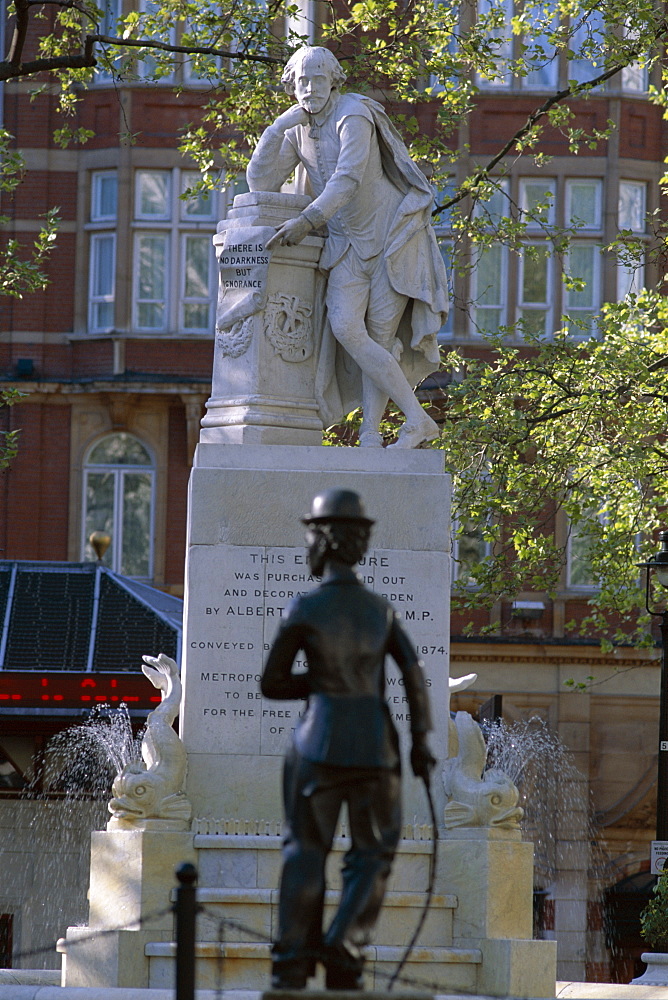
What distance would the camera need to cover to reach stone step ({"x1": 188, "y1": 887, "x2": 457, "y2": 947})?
11211mm

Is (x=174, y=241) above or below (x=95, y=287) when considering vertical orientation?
above

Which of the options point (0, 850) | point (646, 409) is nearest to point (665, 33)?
point (646, 409)

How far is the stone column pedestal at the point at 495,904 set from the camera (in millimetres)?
11180

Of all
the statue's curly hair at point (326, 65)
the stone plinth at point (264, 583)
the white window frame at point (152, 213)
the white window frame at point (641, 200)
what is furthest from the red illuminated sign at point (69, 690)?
the white window frame at point (641, 200)

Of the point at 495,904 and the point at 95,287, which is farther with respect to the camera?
the point at 95,287

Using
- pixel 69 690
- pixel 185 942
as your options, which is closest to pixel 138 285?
pixel 69 690

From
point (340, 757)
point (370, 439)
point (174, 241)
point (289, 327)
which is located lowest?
point (340, 757)

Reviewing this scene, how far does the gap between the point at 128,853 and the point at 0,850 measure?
448 inches

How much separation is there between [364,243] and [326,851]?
5.97 metres

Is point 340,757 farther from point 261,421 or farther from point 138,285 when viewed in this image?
point 138,285

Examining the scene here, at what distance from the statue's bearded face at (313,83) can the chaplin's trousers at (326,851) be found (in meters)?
6.26

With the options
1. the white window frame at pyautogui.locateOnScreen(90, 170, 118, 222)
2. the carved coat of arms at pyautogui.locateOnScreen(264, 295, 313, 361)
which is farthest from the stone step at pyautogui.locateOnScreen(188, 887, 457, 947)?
the white window frame at pyautogui.locateOnScreen(90, 170, 118, 222)

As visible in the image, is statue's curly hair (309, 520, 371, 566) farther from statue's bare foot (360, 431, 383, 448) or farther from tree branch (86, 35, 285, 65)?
tree branch (86, 35, 285, 65)

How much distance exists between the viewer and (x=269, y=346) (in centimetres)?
1258
